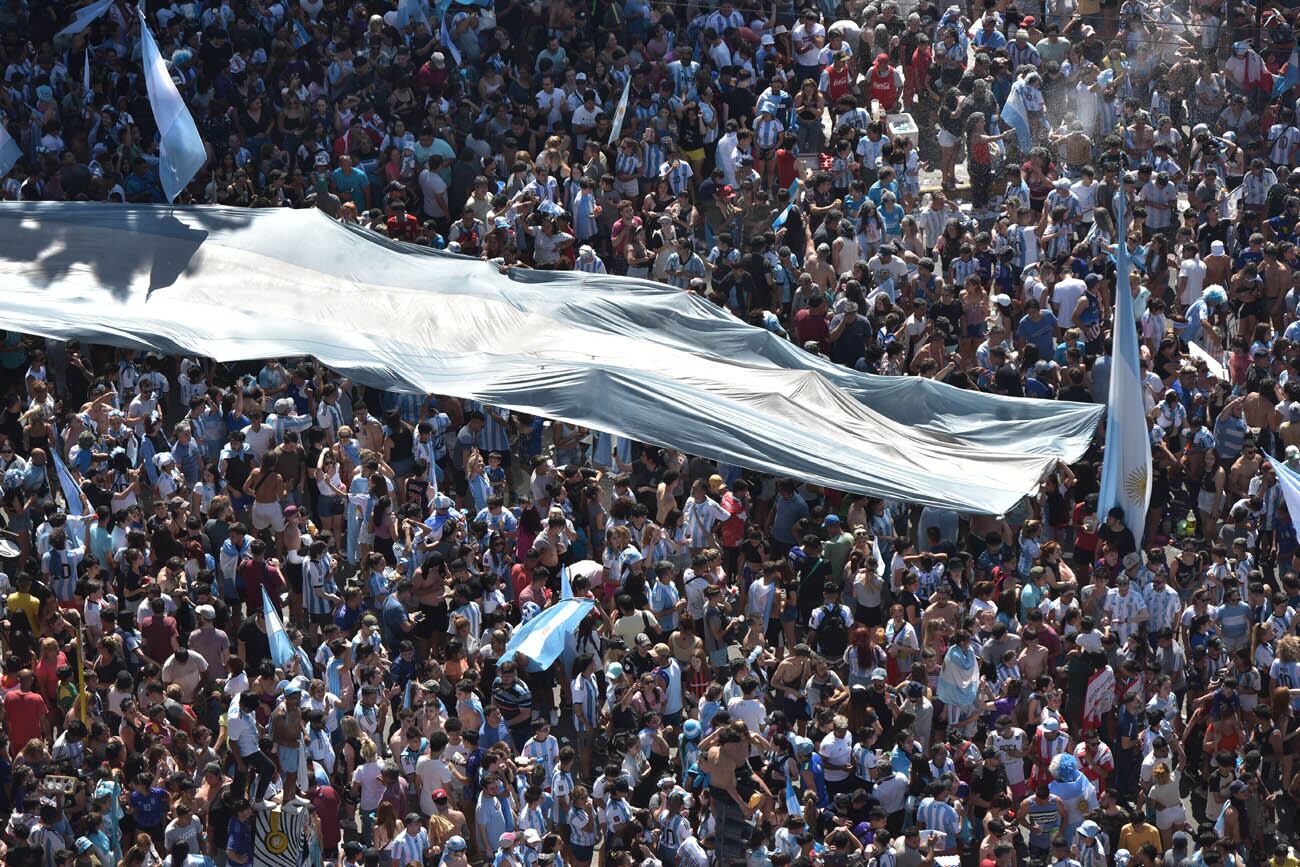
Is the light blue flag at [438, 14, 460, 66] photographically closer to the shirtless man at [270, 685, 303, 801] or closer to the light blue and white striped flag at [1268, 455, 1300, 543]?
the light blue and white striped flag at [1268, 455, 1300, 543]

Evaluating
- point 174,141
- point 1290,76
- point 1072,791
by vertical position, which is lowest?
point 1072,791

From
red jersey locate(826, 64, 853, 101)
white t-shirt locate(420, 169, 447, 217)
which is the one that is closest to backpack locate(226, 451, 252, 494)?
white t-shirt locate(420, 169, 447, 217)

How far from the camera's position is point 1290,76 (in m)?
30.6

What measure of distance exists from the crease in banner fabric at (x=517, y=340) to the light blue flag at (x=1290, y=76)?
8595mm

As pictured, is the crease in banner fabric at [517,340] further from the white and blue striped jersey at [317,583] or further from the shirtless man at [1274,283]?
the shirtless man at [1274,283]

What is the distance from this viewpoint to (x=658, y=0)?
31.3 m

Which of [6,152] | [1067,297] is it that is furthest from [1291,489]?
[6,152]

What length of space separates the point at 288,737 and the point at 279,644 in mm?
994

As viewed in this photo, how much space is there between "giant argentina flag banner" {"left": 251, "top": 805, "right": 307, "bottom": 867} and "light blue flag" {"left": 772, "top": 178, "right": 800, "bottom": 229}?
1026 centimetres

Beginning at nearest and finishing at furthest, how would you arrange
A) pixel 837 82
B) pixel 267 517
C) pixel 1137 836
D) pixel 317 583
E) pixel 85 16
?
pixel 1137 836 < pixel 317 583 < pixel 267 517 < pixel 837 82 < pixel 85 16

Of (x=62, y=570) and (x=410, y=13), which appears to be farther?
(x=410, y=13)

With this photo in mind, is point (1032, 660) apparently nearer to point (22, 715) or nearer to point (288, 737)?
point (288, 737)

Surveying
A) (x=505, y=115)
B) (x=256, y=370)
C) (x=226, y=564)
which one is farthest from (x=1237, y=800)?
(x=505, y=115)

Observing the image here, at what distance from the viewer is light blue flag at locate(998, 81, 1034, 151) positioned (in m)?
29.3
